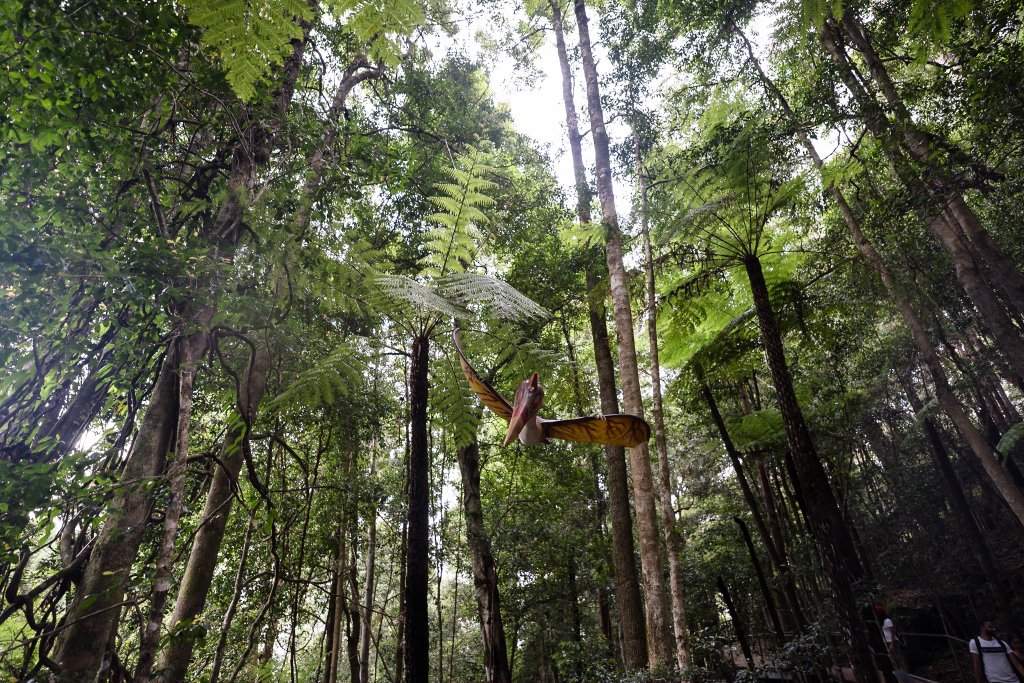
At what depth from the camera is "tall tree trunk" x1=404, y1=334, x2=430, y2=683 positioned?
5.85ft

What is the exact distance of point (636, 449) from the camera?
377 cm

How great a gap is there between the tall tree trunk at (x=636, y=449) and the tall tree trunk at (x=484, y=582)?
204cm

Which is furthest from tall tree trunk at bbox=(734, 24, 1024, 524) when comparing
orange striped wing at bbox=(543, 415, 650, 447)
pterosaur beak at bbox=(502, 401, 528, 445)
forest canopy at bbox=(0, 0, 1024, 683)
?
pterosaur beak at bbox=(502, 401, 528, 445)

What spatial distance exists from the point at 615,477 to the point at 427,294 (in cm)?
390

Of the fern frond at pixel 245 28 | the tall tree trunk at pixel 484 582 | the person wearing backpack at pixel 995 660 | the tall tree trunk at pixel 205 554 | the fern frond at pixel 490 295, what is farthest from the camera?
the tall tree trunk at pixel 484 582

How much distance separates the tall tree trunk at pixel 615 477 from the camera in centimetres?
470

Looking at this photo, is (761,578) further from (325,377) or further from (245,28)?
(245,28)

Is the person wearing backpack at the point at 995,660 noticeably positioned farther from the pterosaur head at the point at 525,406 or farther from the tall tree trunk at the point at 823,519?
the pterosaur head at the point at 525,406

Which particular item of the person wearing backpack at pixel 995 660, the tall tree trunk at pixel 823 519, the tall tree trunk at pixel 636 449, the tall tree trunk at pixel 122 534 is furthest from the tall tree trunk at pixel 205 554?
the person wearing backpack at pixel 995 660

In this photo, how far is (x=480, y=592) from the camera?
5.66m

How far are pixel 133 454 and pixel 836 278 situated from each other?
27.4 ft

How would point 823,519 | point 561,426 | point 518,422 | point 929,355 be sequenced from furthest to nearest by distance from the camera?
point 929,355 → point 823,519 → point 561,426 → point 518,422

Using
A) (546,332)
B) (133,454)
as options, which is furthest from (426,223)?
(133,454)

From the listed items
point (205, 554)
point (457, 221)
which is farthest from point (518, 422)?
point (205, 554)
